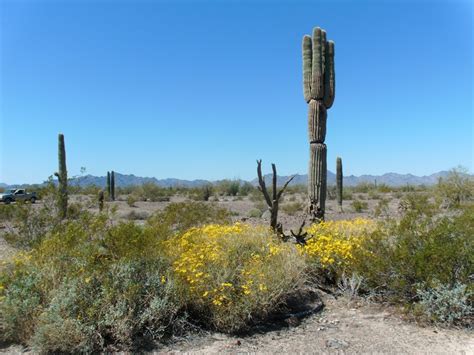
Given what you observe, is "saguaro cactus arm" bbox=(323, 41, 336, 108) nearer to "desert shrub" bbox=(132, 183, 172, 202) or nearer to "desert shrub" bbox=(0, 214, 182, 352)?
"desert shrub" bbox=(0, 214, 182, 352)

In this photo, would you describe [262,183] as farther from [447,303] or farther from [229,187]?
[229,187]

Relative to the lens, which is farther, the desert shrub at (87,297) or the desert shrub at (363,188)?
the desert shrub at (363,188)

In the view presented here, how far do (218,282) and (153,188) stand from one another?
121ft

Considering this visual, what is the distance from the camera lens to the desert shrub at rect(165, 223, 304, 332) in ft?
17.5

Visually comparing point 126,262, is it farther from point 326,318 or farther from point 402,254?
point 402,254

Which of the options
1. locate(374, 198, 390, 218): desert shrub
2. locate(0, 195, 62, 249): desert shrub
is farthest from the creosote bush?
locate(374, 198, 390, 218): desert shrub

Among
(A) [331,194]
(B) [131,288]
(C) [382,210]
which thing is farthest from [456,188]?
(B) [131,288]

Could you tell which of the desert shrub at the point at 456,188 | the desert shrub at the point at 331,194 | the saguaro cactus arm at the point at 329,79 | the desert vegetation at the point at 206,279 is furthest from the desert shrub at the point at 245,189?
the desert vegetation at the point at 206,279

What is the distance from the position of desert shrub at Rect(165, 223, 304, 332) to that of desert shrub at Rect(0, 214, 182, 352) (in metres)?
0.32

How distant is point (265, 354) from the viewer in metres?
4.80

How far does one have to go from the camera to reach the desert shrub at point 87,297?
468 centimetres

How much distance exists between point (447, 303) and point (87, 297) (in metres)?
4.70

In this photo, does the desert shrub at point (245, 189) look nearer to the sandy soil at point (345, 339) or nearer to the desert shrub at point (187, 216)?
the desert shrub at point (187, 216)

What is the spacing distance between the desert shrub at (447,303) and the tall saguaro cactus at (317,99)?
190 inches
